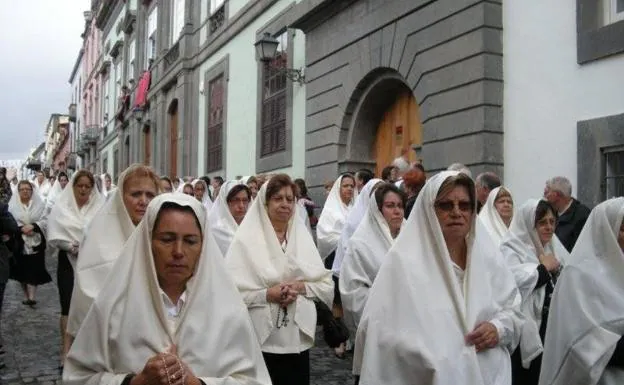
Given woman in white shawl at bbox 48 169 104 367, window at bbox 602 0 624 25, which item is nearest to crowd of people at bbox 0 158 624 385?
woman in white shawl at bbox 48 169 104 367

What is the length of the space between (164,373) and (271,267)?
184 centimetres

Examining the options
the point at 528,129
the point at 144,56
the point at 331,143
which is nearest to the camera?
the point at 528,129

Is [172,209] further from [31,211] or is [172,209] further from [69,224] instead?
[31,211]

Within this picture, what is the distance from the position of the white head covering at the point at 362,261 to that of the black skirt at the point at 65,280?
2783 millimetres

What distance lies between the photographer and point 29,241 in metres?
8.98

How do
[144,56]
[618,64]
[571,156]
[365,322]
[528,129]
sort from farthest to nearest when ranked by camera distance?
[144,56] < [528,129] < [571,156] < [618,64] < [365,322]

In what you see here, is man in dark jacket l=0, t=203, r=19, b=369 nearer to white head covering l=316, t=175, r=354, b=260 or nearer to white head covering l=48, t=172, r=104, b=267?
white head covering l=48, t=172, r=104, b=267

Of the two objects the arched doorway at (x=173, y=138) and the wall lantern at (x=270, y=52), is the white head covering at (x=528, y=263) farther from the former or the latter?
the arched doorway at (x=173, y=138)

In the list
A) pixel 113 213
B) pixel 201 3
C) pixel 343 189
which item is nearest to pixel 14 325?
pixel 343 189

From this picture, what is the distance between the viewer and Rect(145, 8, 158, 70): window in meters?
28.6

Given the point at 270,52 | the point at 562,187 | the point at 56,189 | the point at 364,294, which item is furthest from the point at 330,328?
the point at 56,189

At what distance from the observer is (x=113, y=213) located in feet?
14.4

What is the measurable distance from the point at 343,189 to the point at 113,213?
4430 millimetres

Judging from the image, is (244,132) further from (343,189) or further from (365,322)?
(365,322)
